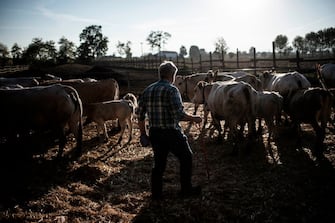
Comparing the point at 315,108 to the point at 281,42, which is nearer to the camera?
the point at 315,108

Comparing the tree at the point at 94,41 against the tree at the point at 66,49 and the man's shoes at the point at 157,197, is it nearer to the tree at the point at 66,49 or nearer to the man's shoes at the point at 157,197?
the tree at the point at 66,49

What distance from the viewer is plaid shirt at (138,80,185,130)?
175 inches

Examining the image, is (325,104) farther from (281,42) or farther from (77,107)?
(281,42)

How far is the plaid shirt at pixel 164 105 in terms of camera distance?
14.6ft

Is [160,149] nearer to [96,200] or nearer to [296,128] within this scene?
[96,200]

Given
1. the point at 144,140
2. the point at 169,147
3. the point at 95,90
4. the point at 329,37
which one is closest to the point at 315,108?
the point at 169,147

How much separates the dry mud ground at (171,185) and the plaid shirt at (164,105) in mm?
1147

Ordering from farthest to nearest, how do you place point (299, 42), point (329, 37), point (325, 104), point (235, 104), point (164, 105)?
point (299, 42), point (329, 37), point (235, 104), point (325, 104), point (164, 105)

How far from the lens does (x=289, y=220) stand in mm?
4320

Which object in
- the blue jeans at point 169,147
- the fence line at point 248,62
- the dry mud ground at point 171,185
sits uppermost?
the fence line at point 248,62

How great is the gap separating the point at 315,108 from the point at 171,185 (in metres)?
4.03

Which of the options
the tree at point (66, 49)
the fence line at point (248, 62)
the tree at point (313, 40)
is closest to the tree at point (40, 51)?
the tree at point (66, 49)

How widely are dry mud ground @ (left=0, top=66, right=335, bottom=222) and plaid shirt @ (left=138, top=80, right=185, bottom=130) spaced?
1147 millimetres

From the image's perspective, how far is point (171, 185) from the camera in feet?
19.1
